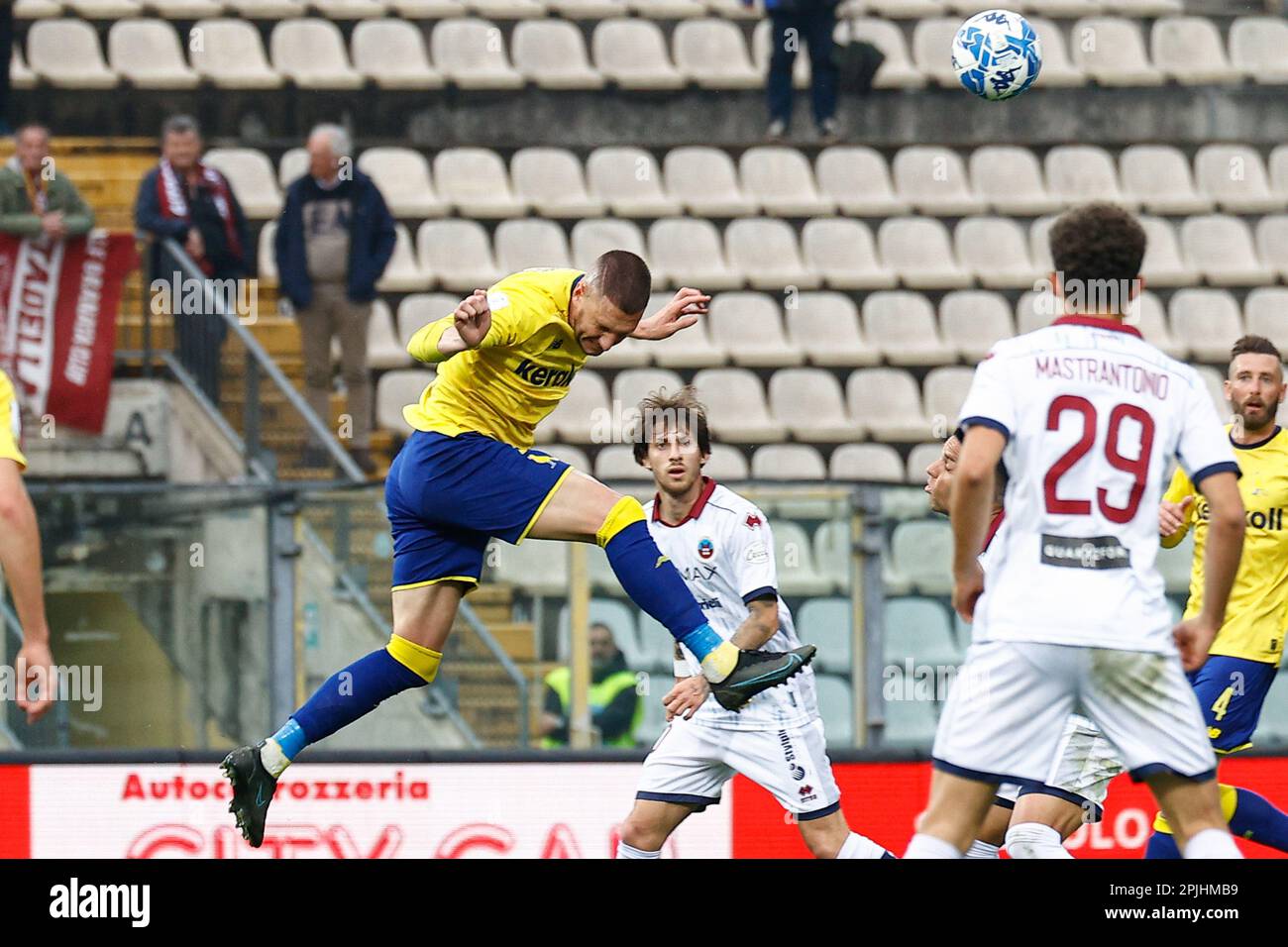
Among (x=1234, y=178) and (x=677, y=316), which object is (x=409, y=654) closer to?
(x=677, y=316)

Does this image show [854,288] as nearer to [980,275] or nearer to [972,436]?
[980,275]

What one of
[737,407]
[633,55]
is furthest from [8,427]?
[633,55]

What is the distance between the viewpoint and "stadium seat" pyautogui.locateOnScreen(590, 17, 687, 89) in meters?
14.0

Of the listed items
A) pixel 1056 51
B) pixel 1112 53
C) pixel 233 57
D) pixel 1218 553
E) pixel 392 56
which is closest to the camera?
pixel 1218 553

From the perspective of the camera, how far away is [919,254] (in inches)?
521

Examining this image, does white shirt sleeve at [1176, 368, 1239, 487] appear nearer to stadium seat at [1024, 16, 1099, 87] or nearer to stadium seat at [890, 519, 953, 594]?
stadium seat at [890, 519, 953, 594]

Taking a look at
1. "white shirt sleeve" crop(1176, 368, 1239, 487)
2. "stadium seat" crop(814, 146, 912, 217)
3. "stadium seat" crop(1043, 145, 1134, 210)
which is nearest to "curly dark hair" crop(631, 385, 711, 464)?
"white shirt sleeve" crop(1176, 368, 1239, 487)

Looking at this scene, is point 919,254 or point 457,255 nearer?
point 457,255

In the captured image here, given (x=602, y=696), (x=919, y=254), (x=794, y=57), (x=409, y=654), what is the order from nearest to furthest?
(x=409, y=654), (x=602, y=696), (x=919, y=254), (x=794, y=57)

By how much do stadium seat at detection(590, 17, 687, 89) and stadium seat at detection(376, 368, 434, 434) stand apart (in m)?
3.13

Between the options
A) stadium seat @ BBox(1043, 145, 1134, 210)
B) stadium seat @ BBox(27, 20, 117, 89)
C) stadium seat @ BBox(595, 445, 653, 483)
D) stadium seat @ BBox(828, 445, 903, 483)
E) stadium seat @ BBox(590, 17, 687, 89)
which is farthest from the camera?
stadium seat @ BBox(590, 17, 687, 89)

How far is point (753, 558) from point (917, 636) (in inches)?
115
